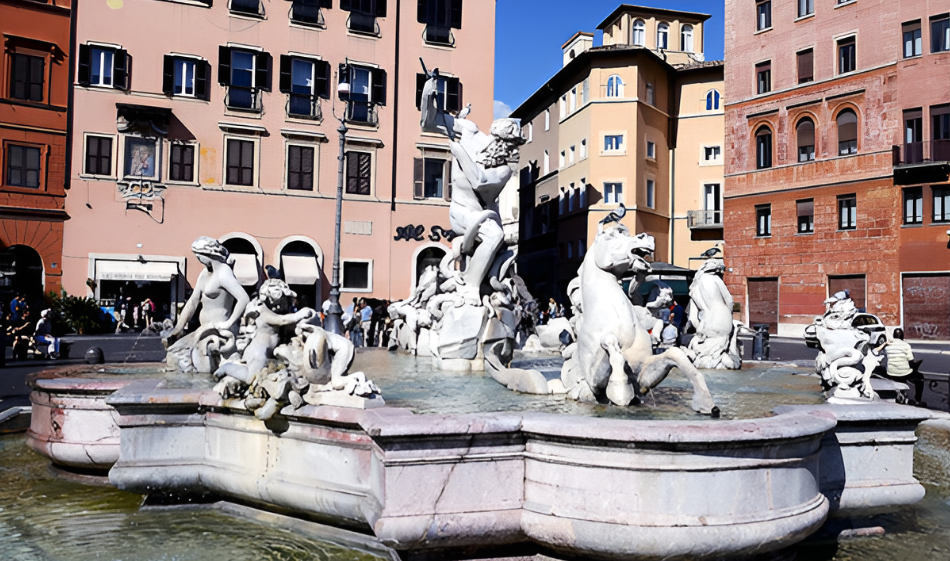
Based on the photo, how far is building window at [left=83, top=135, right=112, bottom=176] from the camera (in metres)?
28.0

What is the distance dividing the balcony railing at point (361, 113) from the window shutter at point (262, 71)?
3.29m

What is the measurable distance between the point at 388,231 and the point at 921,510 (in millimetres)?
27442

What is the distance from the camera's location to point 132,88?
28.6 meters

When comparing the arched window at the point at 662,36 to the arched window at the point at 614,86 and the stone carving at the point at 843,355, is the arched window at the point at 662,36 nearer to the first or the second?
the arched window at the point at 614,86

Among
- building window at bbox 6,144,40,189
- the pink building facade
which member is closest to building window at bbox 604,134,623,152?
the pink building facade

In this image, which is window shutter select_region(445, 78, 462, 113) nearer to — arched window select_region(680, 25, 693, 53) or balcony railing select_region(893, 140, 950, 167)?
balcony railing select_region(893, 140, 950, 167)

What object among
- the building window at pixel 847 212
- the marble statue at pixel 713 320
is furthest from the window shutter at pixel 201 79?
the marble statue at pixel 713 320

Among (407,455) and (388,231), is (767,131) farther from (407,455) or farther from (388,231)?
(407,455)

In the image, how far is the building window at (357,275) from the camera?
3062cm

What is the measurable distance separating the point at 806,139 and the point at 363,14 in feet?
62.4

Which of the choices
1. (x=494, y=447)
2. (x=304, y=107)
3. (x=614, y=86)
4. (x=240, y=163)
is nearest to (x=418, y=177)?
(x=304, y=107)

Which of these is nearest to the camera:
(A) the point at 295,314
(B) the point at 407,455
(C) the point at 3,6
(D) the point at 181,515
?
(B) the point at 407,455

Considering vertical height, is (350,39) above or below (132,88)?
above

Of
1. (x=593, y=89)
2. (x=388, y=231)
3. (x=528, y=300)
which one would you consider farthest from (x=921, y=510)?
(x=593, y=89)
